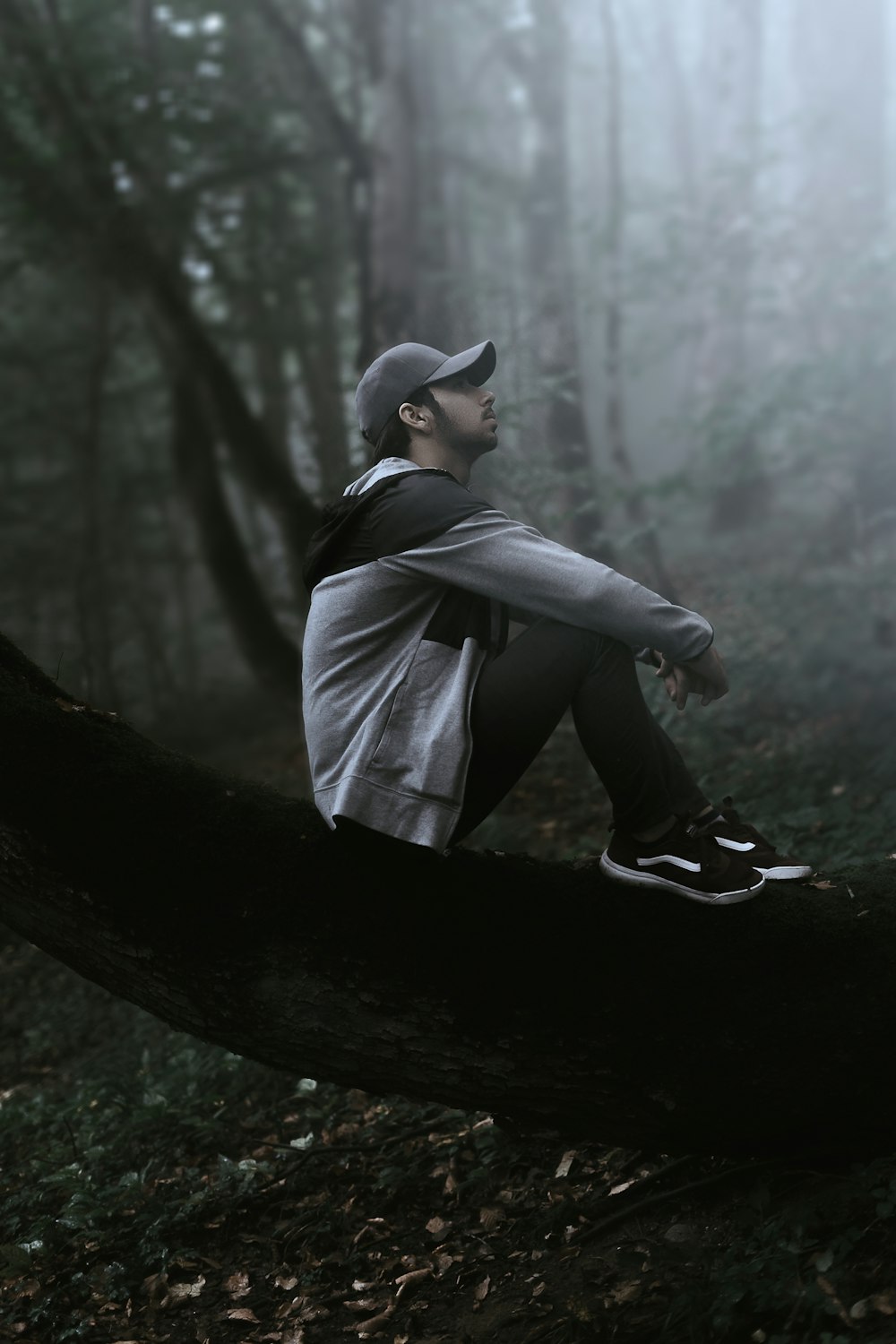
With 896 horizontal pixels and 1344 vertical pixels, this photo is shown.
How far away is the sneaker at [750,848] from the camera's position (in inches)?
117

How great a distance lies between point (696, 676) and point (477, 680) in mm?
586

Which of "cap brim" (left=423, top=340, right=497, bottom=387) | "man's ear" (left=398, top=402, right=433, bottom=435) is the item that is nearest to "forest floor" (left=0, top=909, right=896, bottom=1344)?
"man's ear" (left=398, top=402, right=433, bottom=435)

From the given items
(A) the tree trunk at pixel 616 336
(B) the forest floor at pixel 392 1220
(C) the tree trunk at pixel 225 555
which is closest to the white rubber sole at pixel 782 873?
(B) the forest floor at pixel 392 1220

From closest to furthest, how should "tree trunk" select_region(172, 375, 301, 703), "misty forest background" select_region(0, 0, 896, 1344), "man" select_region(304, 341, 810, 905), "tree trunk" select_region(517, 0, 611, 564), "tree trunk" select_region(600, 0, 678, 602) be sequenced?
"man" select_region(304, 341, 810, 905), "misty forest background" select_region(0, 0, 896, 1344), "tree trunk" select_region(517, 0, 611, 564), "tree trunk" select_region(172, 375, 301, 703), "tree trunk" select_region(600, 0, 678, 602)

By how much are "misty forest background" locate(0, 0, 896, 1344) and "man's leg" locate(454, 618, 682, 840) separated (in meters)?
1.11

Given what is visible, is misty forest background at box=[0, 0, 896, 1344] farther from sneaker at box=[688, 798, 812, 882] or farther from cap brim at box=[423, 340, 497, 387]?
cap brim at box=[423, 340, 497, 387]

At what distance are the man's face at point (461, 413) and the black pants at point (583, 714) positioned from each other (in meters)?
0.63

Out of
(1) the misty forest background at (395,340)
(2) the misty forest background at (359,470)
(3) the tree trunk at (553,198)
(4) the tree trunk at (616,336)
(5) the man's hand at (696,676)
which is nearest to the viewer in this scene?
(5) the man's hand at (696,676)

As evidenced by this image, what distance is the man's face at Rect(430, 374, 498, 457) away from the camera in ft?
10.3

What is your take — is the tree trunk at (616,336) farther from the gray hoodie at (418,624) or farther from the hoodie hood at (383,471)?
the gray hoodie at (418,624)

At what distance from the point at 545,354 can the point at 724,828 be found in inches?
303

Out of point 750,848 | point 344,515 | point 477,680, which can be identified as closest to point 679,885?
point 750,848

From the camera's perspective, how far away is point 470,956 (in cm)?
284

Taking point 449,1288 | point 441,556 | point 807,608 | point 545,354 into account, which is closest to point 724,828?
point 441,556
